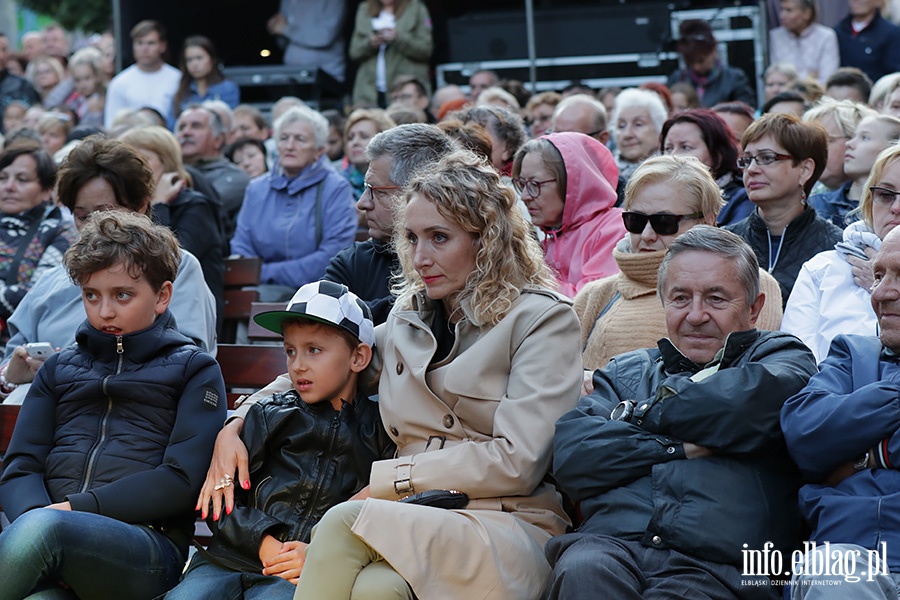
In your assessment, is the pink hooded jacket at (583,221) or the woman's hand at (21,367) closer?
the woman's hand at (21,367)

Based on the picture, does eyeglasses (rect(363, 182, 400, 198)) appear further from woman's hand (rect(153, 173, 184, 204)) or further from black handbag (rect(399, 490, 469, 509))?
woman's hand (rect(153, 173, 184, 204))

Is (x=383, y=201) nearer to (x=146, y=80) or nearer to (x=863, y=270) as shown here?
(x=863, y=270)

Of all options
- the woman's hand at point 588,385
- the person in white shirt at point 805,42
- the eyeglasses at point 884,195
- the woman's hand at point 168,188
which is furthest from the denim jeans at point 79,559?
the person in white shirt at point 805,42

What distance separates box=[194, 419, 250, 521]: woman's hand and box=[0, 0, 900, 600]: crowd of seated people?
0.03 feet

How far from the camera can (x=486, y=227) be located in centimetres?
395

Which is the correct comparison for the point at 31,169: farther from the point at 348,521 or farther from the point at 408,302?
the point at 348,521

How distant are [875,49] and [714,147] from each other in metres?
5.35

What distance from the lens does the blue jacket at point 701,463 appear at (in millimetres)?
3439

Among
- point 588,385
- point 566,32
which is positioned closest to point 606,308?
point 588,385

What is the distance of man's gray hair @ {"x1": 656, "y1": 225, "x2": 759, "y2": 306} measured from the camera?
3.79 meters

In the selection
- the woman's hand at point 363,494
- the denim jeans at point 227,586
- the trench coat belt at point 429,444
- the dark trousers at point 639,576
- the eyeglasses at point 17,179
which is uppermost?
the eyeglasses at point 17,179

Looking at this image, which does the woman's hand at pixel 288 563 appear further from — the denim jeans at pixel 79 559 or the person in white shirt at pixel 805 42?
the person in white shirt at pixel 805 42

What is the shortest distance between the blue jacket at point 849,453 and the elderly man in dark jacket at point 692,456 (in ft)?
0.35

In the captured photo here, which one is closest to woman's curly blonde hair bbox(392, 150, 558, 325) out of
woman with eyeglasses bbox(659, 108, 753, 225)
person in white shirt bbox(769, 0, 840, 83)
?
woman with eyeglasses bbox(659, 108, 753, 225)
